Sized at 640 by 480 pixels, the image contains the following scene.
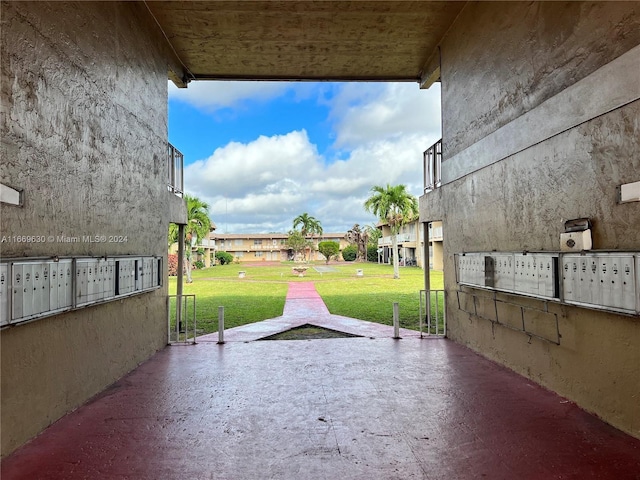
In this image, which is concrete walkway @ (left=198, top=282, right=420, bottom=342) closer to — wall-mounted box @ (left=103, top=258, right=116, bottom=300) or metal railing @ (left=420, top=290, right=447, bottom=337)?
metal railing @ (left=420, top=290, right=447, bottom=337)

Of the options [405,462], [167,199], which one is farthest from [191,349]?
[405,462]

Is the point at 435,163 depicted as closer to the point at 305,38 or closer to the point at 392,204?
the point at 305,38

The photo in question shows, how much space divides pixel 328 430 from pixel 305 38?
23.6 feet

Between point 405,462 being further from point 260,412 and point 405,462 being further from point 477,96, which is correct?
point 477,96

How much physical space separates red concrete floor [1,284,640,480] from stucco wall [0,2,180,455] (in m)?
0.51

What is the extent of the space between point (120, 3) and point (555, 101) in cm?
628

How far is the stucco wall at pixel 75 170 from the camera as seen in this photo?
3592 millimetres

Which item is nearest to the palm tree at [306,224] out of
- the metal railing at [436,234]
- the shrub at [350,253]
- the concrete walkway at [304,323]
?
the shrub at [350,253]

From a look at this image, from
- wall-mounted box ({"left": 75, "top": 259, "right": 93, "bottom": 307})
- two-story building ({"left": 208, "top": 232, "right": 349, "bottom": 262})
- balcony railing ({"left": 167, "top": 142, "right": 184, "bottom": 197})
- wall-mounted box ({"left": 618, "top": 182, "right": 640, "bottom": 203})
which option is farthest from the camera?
two-story building ({"left": 208, "top": 232, "right": 349, "bottom": 262})

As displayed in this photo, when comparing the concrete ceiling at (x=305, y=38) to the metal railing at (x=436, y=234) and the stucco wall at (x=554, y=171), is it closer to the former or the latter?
the stucco wall at (x=554, y=171)

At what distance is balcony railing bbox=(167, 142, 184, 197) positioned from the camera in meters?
8.28

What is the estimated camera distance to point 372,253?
202 ft

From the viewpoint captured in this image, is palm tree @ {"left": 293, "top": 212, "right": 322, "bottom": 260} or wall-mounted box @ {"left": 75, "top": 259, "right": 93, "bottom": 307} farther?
palm tree @ {"left": 293, "top": 212, "right": 322, "bottom": 260}

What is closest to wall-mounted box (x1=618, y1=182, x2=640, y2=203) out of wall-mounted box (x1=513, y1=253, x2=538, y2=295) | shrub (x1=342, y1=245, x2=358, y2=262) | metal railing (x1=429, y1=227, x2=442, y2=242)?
wall-mounted box (x1=513, y1=253, x2=538, y2=295)
